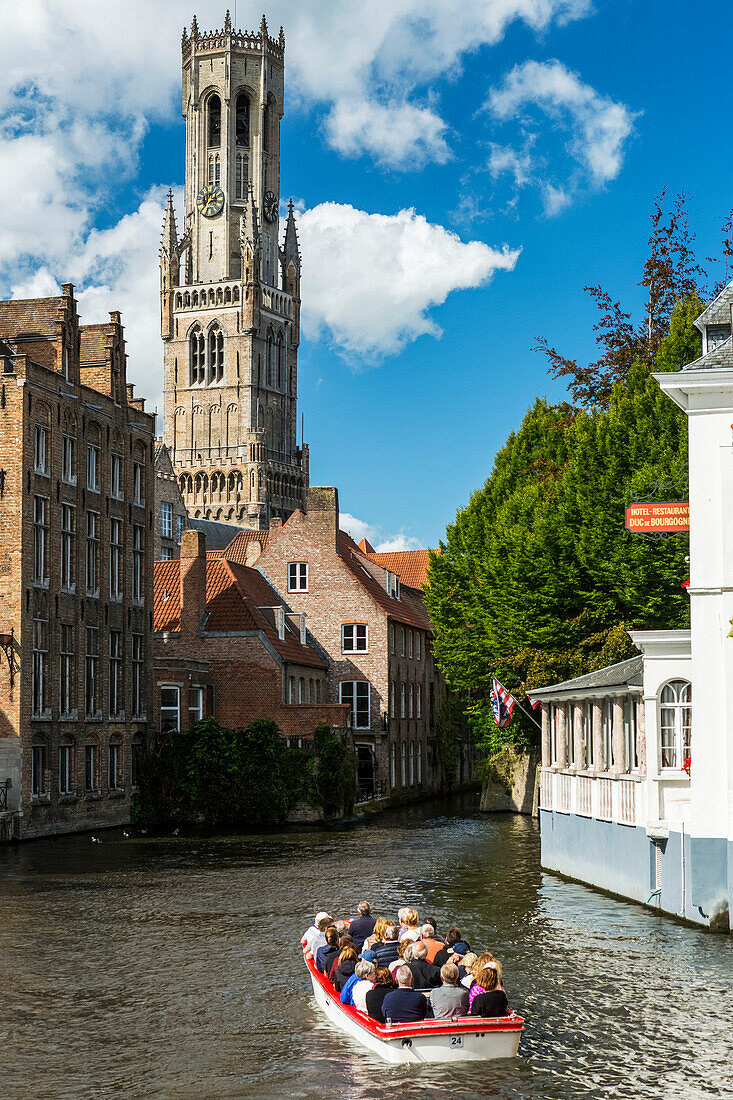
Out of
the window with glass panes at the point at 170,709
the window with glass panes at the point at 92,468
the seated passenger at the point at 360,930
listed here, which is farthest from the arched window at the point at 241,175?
the seated passenger at the point at 360,930

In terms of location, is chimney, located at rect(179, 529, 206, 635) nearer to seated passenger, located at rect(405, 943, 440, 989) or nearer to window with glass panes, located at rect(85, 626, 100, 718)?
window with glass panes, located at rect(85, 626, 100, 718)

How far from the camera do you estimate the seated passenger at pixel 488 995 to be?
15.5m

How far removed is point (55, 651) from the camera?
44094 mm

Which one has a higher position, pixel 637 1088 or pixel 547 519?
pixel 547 519

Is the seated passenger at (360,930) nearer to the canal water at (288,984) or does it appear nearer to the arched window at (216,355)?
the canal water at (288,984)

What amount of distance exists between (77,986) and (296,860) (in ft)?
54.2

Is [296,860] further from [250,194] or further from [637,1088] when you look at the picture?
[250,194]

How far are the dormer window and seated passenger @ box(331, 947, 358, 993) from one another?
45.0 ft

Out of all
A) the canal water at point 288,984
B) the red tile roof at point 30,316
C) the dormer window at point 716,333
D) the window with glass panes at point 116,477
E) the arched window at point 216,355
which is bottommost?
the canal water at point 288,984

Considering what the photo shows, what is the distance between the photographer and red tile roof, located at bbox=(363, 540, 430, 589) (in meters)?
81.1

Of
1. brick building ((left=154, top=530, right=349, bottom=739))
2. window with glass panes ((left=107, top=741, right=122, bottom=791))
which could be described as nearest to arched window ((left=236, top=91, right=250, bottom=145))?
brick building ((left=154, top=530, right=349, bottom=739))

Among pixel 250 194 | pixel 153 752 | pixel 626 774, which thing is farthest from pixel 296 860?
pixel 250 194

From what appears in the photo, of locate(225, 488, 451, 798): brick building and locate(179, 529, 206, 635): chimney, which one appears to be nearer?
locate(179, 529, 206, 635): chimney

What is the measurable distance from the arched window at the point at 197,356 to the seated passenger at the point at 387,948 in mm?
123290
